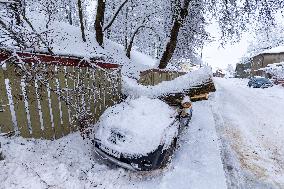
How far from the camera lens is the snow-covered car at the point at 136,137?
5.64m

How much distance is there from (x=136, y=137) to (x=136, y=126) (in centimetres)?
32

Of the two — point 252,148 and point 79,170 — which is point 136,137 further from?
point 252,148

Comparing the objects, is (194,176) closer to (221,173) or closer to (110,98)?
(221,173)

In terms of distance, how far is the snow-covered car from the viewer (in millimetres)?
5637

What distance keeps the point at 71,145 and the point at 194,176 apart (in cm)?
267

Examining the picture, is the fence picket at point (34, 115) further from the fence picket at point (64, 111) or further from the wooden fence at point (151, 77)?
the wooden fence at point (151, 77)

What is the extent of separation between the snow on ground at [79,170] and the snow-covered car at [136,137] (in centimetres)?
24

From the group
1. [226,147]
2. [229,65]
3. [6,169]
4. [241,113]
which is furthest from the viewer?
[229,65]

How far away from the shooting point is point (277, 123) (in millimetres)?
10672

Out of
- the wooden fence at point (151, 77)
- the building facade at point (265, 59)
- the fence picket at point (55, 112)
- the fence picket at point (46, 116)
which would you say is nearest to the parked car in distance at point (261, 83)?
the wooden fence at point (151, 77)

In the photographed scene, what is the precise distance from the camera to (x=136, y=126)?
6031mm

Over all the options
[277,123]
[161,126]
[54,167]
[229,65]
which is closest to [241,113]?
[277,123]

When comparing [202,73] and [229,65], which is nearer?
[202,73]

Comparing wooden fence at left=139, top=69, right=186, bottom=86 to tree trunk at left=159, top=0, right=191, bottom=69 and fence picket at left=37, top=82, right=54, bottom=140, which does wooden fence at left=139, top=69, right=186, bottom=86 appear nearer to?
tree trunk at left=159, top=0, right=191, bottom=69
